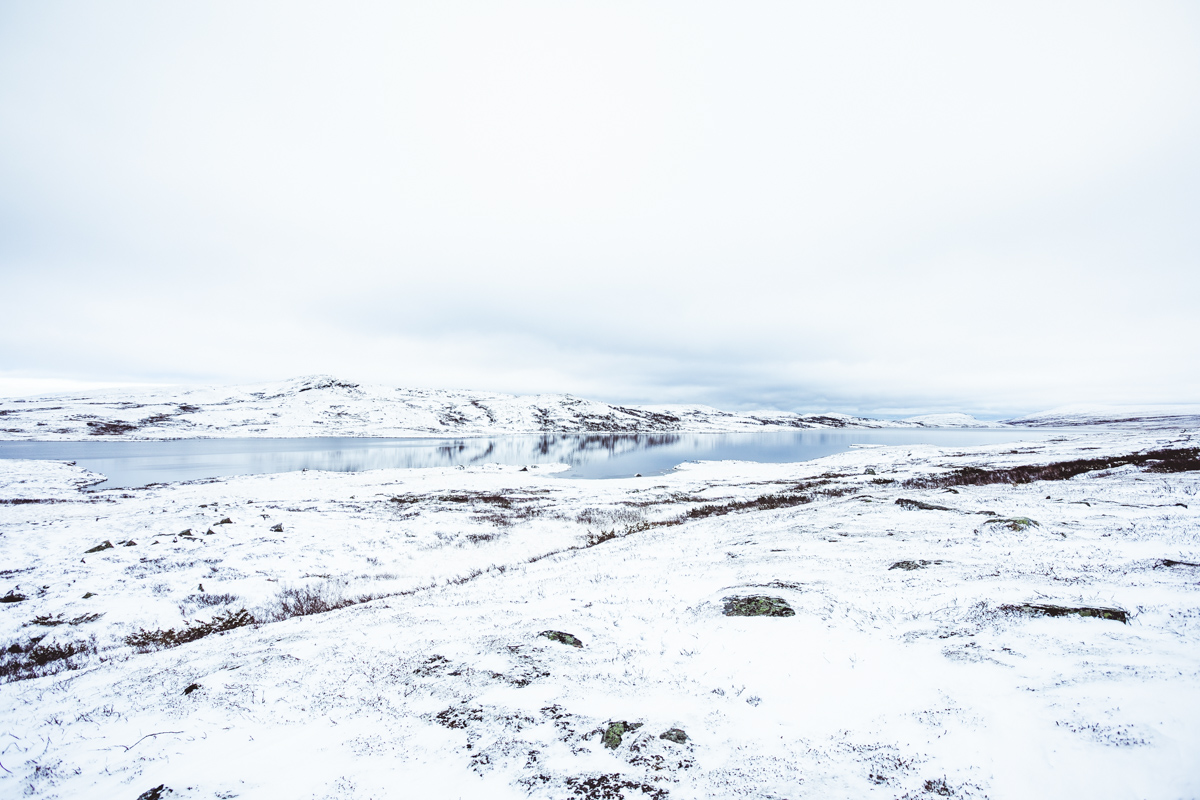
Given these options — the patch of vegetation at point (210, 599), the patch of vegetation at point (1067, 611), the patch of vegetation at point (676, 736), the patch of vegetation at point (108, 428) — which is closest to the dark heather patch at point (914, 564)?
the patch of vegetation at point (1067, 611)

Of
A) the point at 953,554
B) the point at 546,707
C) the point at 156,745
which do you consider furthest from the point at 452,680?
Answer: the point at 953,554

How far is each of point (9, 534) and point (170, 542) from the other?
8.86 metres

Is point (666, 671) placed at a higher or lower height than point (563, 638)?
higher

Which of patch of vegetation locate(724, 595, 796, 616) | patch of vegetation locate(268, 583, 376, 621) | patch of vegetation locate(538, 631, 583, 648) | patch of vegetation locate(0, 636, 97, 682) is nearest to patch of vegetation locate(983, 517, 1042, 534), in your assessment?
patch of vegetation locate(724, 595, 796, 616)

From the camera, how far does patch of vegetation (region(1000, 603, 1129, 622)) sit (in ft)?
23.4

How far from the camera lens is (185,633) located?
514 inches

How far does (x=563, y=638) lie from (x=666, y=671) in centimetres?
216

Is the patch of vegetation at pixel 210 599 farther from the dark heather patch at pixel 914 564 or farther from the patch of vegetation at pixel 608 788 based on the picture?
the dark heather patch at pixel 914 564

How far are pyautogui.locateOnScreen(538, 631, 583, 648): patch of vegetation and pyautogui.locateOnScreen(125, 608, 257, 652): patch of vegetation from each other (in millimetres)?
9675

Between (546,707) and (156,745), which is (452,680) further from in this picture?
(156,745)

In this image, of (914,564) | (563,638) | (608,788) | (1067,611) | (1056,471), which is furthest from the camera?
(1056,471)

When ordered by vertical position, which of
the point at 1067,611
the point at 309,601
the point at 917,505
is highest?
the point at 1067,611

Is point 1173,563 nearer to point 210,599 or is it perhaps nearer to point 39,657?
point 210,599

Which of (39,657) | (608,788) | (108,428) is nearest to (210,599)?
(39,657)
